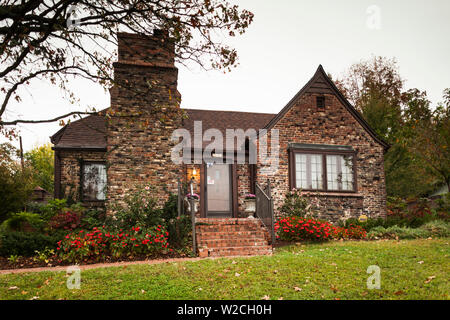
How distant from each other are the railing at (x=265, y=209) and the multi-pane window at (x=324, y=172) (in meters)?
1.94

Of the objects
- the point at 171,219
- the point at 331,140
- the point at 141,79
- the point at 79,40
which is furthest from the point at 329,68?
the point at 79,40

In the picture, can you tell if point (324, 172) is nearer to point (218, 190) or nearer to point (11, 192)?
point (218, 190)

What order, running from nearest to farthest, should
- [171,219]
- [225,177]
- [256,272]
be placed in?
[256,272] < [171,219] < [225,177]

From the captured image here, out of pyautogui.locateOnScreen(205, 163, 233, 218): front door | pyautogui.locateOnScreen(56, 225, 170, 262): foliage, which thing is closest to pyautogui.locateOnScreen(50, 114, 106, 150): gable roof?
pyautogui.locateOnScreen(205, 163, 233, 218): front door

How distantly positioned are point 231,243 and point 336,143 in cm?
708

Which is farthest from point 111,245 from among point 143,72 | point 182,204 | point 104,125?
point 104,125

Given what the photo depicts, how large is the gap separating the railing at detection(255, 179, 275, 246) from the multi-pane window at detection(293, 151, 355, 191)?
194 cm

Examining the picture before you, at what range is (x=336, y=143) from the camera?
14.8 m

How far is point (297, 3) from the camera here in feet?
37.3

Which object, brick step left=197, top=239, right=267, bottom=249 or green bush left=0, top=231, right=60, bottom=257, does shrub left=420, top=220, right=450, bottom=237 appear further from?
green bush left=0, top=231, right=60, bottom=257

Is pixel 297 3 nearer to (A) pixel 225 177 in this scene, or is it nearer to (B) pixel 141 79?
(B) pixel 141 79

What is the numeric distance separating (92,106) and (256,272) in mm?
4764

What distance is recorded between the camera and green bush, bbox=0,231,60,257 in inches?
386
